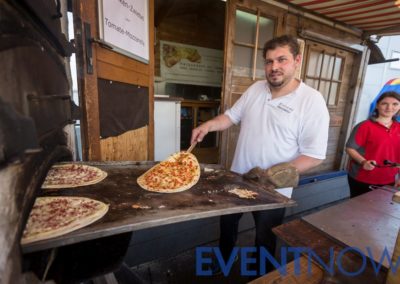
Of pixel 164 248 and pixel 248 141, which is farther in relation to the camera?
pixel 164 248

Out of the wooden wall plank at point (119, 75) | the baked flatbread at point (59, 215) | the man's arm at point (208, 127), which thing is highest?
the wooden wall plank at point (119, 75)

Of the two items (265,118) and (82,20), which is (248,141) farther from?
(82,20)

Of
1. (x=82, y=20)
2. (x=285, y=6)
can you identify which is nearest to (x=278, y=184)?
(x=82, y=20)

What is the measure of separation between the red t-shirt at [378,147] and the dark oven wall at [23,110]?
9.73 feet

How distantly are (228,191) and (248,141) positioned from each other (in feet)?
2.21

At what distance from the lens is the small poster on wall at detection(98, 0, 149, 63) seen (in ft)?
5.52

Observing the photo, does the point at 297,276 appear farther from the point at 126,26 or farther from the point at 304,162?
the point at 126,26

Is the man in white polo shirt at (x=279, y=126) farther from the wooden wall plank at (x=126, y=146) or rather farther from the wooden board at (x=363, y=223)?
the wooden wall plank at (x=126, y=146)

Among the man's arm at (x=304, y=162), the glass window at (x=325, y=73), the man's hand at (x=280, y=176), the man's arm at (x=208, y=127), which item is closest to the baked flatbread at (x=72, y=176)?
the man's arm at (x=208, y=127)

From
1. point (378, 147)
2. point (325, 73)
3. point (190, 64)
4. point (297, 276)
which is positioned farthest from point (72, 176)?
point (190, 64)

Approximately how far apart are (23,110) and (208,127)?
1485 millimetres

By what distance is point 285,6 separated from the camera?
11.3 feet

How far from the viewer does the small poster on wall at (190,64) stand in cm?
550

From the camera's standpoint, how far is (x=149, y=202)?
117 cm
